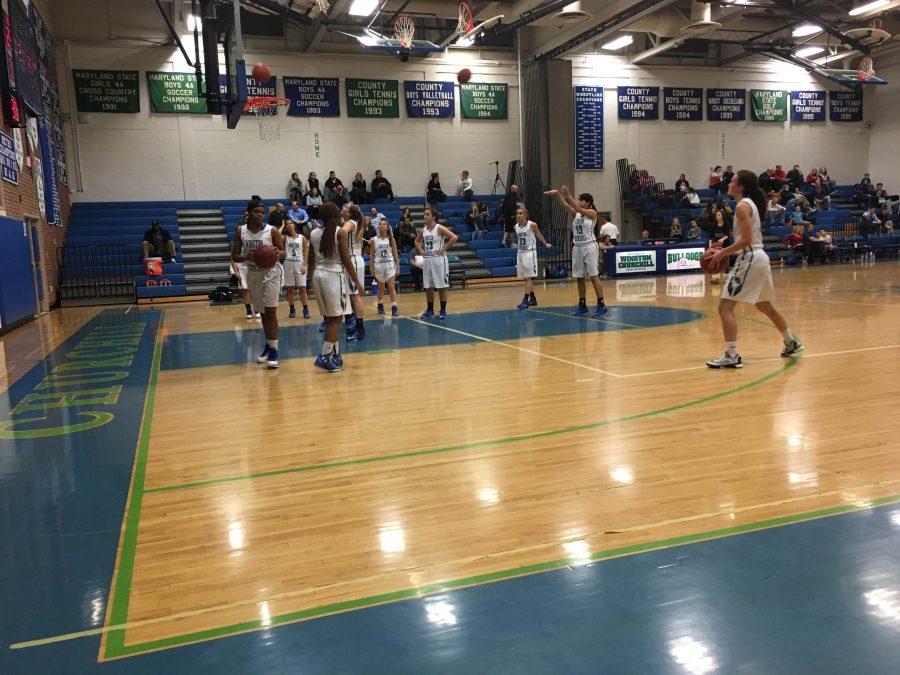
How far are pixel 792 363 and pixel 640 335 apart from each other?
2336mm

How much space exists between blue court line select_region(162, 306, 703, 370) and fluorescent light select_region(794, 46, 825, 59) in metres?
20.5

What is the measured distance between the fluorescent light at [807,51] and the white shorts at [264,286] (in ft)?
85.2

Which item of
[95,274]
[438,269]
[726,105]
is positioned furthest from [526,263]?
[726,105]

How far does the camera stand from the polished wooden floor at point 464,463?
269 centimetres

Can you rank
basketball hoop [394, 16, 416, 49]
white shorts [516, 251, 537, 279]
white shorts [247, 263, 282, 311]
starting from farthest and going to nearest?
basketball hoop [394, 16, 416, 49], white shorts [516, 251, 537, 279], white shorts [247, 263, 282, 311]

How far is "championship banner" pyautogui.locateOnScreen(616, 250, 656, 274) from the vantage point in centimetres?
2116

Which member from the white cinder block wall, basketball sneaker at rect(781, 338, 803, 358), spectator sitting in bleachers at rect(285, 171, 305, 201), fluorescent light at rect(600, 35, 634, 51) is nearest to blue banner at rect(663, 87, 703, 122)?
fluorescent light at rect(600, 35, 634, 51)

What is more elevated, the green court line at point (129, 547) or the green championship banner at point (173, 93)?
the green championship banner at point (173, 93)

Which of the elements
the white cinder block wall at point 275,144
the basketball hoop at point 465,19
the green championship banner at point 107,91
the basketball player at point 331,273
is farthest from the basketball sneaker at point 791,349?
the green championship banner at point 107,91

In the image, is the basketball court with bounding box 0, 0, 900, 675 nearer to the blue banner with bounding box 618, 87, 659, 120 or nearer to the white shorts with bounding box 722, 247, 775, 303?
the white shorts with bounding box 722, 247, 775, 303

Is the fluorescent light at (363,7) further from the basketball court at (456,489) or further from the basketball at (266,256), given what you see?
the basketball at (266,256)

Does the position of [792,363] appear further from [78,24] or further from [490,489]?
[78,24]

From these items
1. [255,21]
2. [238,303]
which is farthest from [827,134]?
[238,303]

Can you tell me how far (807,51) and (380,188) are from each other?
694 inches
